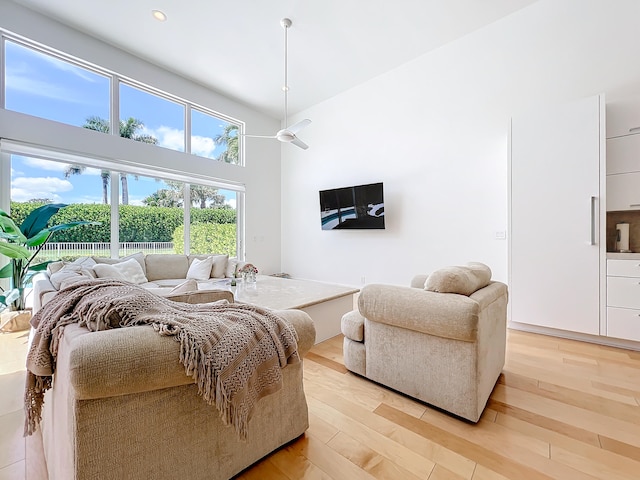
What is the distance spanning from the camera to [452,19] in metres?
3.55

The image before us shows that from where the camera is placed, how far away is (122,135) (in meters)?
4.30

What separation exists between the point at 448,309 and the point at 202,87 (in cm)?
561

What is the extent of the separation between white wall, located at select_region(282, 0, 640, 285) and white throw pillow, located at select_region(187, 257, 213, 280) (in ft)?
7.07

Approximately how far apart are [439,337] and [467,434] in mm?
487

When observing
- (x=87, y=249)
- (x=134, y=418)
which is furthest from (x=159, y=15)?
(x=134, y=418)

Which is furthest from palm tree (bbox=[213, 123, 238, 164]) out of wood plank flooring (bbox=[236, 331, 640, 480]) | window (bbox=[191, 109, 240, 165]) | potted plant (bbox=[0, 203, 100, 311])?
wood plank flooring (bbox=[236, 331, 640, 480])

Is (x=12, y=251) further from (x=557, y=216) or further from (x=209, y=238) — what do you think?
(x=557, y=216)

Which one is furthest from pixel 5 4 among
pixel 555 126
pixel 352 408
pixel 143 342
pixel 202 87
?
pixel 555 126

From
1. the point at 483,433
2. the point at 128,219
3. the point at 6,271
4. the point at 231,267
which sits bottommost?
the point at 483,433

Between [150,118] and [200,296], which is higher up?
[150,118]

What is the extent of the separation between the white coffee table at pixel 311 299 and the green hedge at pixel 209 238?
2107 millimetres

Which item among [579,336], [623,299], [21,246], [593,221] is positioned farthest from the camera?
[21,246]

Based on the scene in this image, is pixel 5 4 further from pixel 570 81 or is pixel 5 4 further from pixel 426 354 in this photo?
pixel 570 81

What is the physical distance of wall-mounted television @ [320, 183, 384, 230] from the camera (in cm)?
473
